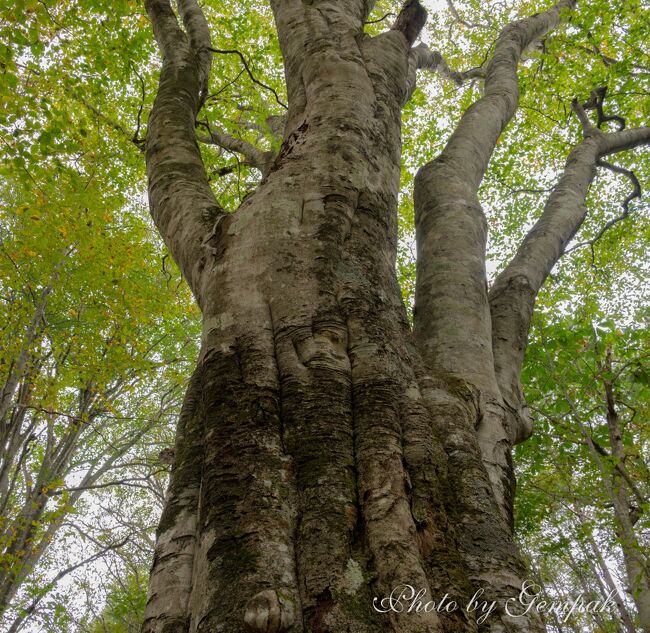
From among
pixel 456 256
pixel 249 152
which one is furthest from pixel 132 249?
pixel 456 256

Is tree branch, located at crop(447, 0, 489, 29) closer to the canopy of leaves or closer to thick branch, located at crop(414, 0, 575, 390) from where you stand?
the canopy of leaves

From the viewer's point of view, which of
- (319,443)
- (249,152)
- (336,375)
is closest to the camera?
(319,443)

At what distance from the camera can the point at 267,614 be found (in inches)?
50.0

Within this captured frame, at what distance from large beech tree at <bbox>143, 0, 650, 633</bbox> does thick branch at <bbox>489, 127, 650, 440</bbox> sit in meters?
0.02

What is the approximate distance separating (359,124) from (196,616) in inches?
99.5

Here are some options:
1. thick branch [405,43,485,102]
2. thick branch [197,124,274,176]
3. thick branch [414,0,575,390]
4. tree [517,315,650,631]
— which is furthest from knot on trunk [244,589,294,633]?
thick branch [197,124,274,176]

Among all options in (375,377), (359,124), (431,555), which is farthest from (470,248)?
(431,555)

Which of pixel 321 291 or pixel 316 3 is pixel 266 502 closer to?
pixel 321 291

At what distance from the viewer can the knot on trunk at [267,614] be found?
1.27 metres

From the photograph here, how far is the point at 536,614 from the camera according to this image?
156 centimetres

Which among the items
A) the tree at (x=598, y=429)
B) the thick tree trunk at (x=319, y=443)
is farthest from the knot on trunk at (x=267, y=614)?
the tree at (x=598, y=429)

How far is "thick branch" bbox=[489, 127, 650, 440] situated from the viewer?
10.2 ft

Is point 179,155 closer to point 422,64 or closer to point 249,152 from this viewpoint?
point 249,152

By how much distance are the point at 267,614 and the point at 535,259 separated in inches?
126
